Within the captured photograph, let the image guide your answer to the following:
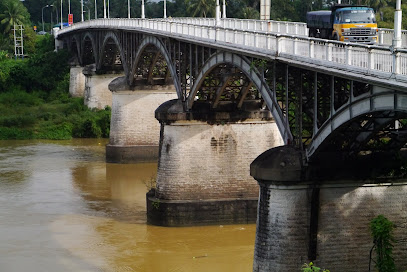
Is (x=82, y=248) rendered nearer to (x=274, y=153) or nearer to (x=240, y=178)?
(x=240, y=178)

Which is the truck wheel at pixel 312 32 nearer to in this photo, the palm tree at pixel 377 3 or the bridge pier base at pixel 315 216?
the bridge pier base at pixel 315 216

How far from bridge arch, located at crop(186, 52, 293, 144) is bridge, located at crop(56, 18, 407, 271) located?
0.05m

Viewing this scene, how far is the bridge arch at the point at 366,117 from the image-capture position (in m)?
20.0

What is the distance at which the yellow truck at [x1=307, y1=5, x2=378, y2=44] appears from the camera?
26969 millimetres

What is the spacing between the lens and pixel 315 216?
25.6m

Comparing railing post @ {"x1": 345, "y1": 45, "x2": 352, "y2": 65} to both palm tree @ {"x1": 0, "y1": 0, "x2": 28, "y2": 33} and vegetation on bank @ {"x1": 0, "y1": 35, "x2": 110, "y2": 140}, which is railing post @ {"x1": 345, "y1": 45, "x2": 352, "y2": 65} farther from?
palm tree @ {"x1": 0, "y1": 0, "x2": 28, "y2": 33}

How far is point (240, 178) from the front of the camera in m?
37.0

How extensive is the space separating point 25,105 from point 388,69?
208ft

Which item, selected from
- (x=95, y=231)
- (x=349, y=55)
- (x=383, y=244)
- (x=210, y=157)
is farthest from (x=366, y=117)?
(x=95, y=231)

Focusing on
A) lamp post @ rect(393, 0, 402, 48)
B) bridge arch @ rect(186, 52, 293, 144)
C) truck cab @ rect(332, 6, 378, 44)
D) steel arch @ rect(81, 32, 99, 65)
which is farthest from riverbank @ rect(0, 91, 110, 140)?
lamp post @ rect(393, 0, 402, 48)

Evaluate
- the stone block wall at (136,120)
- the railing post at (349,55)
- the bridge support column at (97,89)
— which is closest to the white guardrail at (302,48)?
the railing post at (349,55)

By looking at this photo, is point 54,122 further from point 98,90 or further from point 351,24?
point 351,24

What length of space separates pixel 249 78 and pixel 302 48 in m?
4.73

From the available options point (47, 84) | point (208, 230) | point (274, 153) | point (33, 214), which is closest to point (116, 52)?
point (47, 84)
